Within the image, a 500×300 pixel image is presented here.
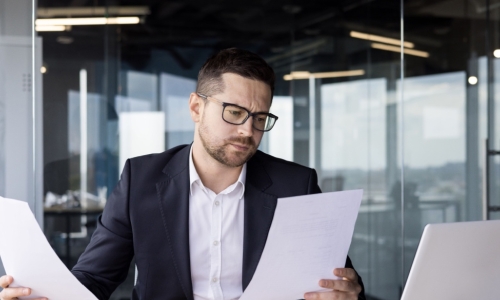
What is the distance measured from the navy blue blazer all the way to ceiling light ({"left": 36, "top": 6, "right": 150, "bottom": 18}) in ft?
10.4

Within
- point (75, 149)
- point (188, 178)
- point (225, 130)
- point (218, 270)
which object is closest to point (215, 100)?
point (225, 130)

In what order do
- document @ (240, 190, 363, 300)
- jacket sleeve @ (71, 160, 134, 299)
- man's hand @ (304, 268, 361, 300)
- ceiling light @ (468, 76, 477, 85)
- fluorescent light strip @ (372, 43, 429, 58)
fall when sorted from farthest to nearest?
fluorescent light strip @ (372, 43, 429, 58) < ceiling light @ (468, 76, 477, 85) < jacket sleeve @ (71, 160, 134, 299) < man's hand @ (304, 268, 361, 300) < document @ (240, 190, 363, 300)

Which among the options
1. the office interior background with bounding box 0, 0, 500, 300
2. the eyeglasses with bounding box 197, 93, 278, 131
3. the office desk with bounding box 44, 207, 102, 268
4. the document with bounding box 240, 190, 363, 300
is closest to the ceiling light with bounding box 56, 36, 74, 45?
the office interior background with bounding box 0, 0, 500, 300

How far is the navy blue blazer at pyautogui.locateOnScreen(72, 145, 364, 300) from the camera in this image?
5.98ft

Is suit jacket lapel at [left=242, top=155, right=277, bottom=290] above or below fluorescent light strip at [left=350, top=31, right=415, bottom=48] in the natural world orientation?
below

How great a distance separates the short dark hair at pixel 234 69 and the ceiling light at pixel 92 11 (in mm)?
3258

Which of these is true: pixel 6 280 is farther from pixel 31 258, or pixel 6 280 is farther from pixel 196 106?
pixel 196 106

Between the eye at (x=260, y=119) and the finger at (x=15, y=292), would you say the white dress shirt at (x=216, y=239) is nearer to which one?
the eye at (x=260, y=119)

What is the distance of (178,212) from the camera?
1.88m

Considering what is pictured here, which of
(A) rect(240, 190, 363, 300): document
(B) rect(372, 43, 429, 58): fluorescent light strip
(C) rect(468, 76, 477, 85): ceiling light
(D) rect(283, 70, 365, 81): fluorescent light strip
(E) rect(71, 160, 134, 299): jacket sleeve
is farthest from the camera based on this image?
(D) rect(283, 70, 365, 81): fluorescent light strip

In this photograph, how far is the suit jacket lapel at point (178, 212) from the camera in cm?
181

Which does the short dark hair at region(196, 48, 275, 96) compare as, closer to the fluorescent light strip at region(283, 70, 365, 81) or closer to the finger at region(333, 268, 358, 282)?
the finger at region(333, 268, 358, 282)

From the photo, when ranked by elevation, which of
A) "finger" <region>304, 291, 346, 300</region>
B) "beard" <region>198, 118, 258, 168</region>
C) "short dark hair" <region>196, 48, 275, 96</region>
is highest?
"short dark hair" <region>196, 48, 275, 96</region>

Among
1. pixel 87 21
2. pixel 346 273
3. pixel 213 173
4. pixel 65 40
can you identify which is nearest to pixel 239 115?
pixel 213 173
